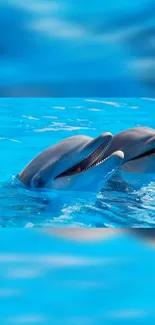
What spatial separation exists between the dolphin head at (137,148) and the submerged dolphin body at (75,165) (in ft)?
1.40

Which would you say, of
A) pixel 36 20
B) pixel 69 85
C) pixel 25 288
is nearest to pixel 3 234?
pixel 25 288

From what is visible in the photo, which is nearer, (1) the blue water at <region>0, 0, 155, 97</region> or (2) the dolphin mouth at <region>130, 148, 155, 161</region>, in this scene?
(2) the dolphin mouth at <region>130, 148, 155, 161</region>

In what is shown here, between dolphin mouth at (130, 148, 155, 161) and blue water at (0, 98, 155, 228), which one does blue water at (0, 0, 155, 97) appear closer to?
blue water at (0, 98, 155, 228)

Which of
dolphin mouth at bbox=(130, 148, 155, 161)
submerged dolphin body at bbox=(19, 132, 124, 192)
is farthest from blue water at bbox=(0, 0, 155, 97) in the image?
submerged dolphin body at bbox=(19, 132, 124, 192)

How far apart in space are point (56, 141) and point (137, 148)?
3688 mm

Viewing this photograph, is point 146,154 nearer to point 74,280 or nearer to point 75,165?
point 75,165

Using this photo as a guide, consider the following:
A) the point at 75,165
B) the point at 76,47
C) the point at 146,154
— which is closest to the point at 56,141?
the point at 76,47

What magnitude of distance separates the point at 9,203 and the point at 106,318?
1834 mm

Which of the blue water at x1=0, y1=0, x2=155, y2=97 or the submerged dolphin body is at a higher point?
the blue water at x1=0, y1=0, x2=155, y2=97

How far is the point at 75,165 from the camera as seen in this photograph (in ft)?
14.9

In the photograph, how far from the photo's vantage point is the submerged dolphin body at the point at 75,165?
4.35 meters

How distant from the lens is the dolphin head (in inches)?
195

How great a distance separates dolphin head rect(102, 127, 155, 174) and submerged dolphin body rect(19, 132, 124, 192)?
43 centimetres

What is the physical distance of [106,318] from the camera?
10.4ft
